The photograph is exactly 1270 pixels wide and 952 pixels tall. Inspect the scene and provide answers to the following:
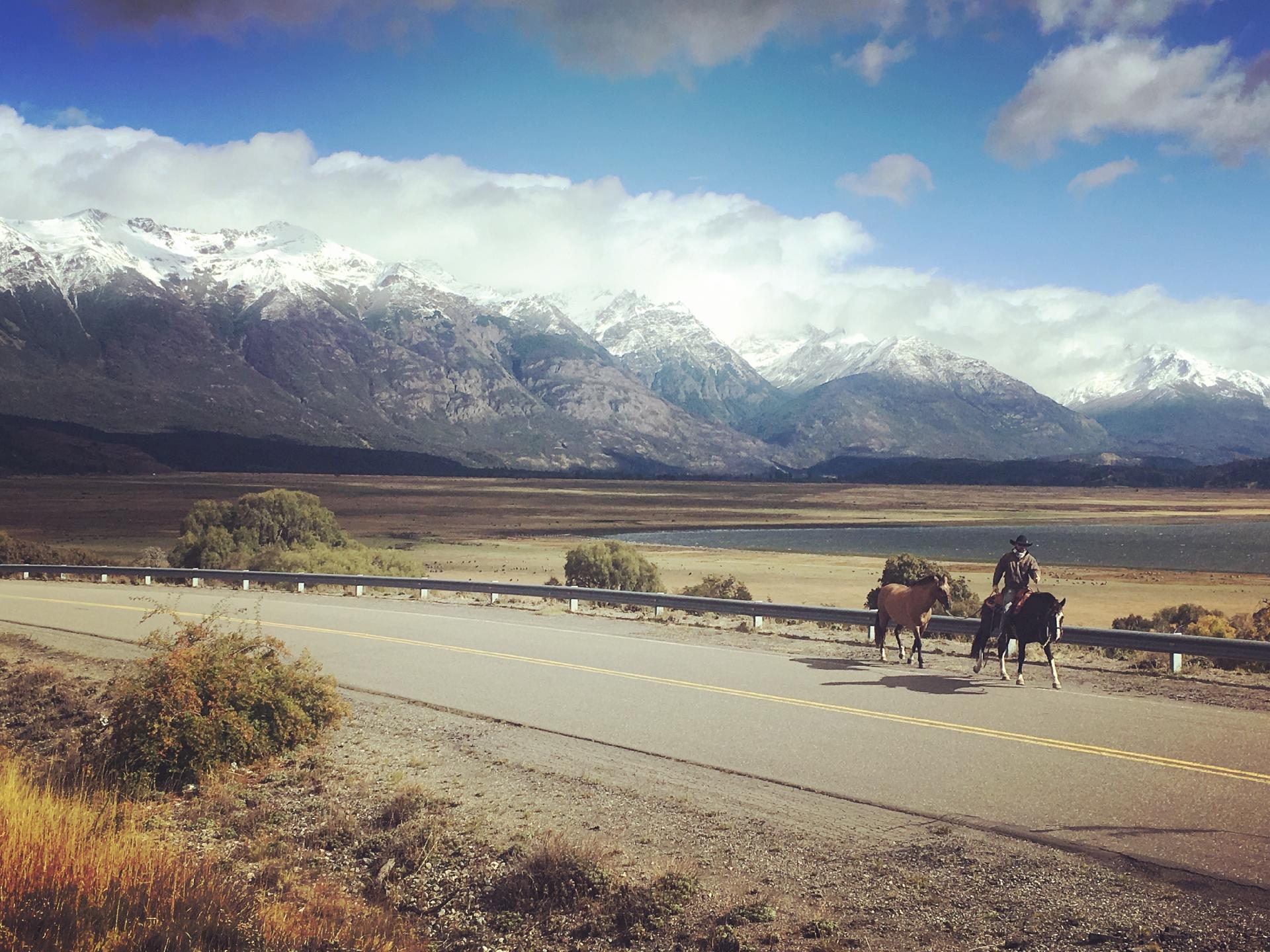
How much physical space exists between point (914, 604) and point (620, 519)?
364 feet

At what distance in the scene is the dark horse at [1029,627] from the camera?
45.0 ft

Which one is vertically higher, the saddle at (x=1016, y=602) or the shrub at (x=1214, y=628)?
the saddle at (x=1016, y=602)

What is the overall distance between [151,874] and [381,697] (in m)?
8.20

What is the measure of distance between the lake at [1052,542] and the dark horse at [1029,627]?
59.7 meters

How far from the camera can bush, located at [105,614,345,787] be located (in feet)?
32.8

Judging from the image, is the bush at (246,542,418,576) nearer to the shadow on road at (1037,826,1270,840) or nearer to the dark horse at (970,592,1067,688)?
the dark horse at (970,592,1067,688)

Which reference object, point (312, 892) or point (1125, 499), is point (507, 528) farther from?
point (1125, 499)

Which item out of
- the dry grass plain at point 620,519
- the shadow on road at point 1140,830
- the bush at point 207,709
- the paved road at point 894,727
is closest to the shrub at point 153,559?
the dry grass plain at point 620,519

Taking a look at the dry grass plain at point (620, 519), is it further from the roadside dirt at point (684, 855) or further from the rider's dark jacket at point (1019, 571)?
the roadside dirt at point (684, 855)

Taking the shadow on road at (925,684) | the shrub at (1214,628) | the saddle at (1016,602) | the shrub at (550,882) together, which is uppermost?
the saddle at (1016,602)

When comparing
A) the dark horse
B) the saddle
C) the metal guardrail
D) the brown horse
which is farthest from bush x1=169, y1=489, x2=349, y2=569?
the saddle

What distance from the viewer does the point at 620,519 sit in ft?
415

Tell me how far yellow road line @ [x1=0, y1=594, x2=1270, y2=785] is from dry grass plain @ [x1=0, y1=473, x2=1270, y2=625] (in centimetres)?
2734

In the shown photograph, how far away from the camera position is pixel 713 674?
15281 mm
